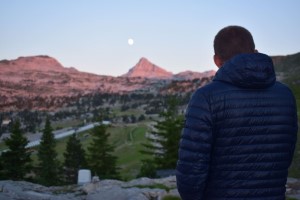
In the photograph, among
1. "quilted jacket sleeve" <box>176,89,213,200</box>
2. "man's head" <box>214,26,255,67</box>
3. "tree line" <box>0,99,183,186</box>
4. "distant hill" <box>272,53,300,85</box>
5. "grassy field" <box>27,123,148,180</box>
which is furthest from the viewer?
"distant hill" <box>272,53,300,85</box>

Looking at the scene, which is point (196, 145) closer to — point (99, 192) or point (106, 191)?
point (106, 191)

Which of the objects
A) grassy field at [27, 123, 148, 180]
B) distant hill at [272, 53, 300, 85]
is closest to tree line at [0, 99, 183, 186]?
grassy field at [27, 123, 148, 180]

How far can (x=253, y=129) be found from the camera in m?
3.27

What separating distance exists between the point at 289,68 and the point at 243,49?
118 metres

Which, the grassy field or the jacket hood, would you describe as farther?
the grassy field

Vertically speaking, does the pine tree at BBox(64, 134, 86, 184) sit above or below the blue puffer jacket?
below

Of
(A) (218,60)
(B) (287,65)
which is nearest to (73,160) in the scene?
(A) (218,60)

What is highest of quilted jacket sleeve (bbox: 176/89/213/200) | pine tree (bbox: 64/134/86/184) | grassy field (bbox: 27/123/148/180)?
quilted jacket sleeve (bbox: 176/89/213/200)

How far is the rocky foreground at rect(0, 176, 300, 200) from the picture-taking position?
10516 millimetres

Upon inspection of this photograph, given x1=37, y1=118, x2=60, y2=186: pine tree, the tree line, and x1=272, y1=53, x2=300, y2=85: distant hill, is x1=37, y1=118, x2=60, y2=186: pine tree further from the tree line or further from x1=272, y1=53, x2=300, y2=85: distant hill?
x1=272, y1=53, x2=300, y2=85: distant hill

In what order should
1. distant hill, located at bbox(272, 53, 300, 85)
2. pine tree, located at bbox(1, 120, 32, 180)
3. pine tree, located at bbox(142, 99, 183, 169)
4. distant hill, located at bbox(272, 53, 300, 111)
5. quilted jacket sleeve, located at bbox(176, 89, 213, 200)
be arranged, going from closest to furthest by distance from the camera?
quilted jacket sleeve, located at bbox(176, 89, 213, 200)
pine tree, located at bbox(1, 120, 32, 180)
pine tree, located at bbox(142, 99, 183, 169)
distant hill, located at bbox(272, 53, 300, 111)
distant hill, located at bbox(272, 53, 300, 85)

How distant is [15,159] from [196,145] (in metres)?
44.5

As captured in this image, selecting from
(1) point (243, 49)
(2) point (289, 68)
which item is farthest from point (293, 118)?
(2) point (289, 68)

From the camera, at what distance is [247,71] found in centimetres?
319
